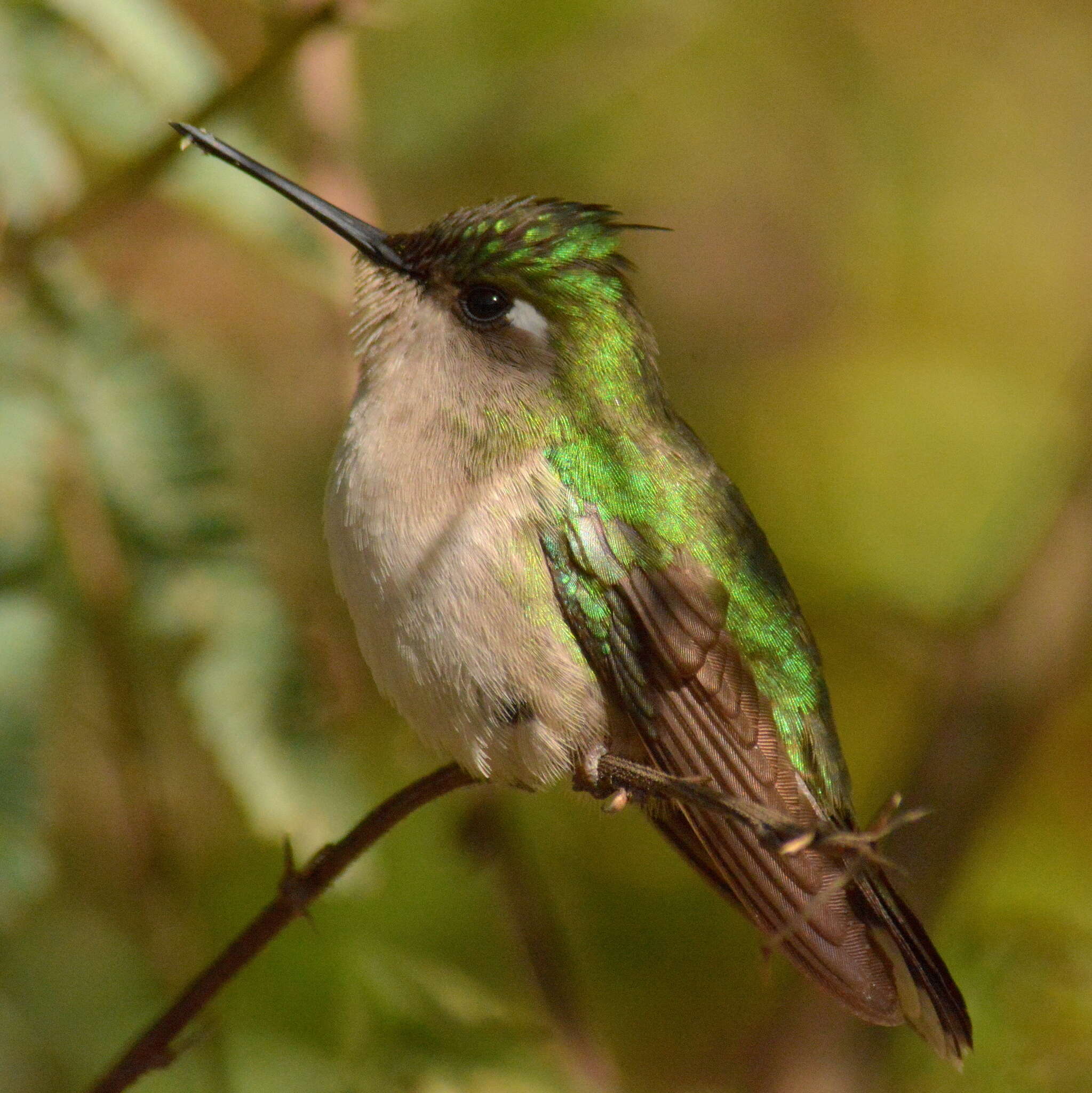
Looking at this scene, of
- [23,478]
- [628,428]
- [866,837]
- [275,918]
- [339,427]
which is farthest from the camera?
[339,427]

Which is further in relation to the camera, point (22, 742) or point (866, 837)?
point (22, 742)

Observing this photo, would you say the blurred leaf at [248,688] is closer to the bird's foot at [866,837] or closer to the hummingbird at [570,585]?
the hummingbird at [570,585]

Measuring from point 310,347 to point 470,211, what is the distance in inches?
76.5

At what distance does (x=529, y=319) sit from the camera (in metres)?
2.82

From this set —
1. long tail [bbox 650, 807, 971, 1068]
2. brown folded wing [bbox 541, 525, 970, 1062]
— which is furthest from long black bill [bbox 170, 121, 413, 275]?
long tail [bbox 650, 807, 971, 1068]

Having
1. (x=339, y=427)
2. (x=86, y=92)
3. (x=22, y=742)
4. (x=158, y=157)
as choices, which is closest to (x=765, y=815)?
(x=22, y=742)

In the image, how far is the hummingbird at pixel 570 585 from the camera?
2445mm

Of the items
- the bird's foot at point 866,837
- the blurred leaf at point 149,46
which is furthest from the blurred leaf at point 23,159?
the bird's foot at point 866,837

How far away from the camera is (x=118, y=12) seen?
2.62 meters

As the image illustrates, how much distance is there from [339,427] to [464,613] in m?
2.14

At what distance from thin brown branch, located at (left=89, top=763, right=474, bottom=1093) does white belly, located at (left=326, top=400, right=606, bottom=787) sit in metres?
0.36

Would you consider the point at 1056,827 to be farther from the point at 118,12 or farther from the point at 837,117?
the point at 118,12

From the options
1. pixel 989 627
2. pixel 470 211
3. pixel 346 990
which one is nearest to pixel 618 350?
pixel 470 211

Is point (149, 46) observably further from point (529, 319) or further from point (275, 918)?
point (275, 918)
